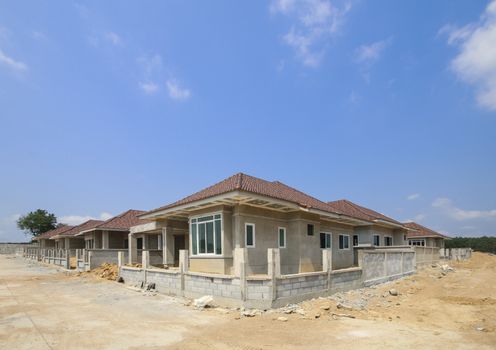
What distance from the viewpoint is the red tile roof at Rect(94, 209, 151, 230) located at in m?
31.2

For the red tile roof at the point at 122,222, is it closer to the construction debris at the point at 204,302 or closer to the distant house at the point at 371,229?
the distant house at the point at 371,229

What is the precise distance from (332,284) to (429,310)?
3524 mm

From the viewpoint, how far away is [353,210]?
25.4 meters

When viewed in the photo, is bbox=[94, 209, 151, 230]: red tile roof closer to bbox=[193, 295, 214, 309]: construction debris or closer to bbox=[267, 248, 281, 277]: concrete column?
bbox=[193, 295, 214, 309]: construction debris

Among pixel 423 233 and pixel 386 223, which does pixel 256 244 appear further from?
pixel 423 233

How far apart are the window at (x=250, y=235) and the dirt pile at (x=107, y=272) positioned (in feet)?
33.2


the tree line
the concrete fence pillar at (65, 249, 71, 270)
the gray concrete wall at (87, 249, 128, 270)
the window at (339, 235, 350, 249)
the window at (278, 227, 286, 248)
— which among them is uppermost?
the window at (278, 227, 286, 248)

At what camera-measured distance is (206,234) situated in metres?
16.4

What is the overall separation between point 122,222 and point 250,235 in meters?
21.0

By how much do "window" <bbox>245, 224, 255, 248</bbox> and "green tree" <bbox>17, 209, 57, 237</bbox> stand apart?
70419 mm

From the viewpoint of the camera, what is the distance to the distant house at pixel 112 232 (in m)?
31.5

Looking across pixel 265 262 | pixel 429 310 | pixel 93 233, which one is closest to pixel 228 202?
pixel 265 262

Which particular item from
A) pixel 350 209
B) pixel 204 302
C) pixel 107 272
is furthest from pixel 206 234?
pixel 350 209

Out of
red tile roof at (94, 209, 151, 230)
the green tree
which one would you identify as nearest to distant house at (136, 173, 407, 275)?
red tile roof at (94, 209, 151, 230)
